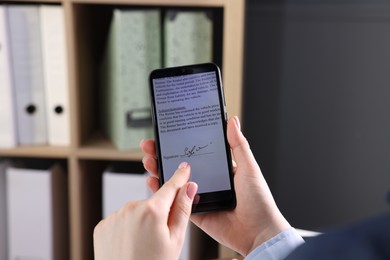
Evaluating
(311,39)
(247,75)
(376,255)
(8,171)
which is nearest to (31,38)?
(8,171)

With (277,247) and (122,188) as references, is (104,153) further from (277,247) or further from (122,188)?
(277,247)

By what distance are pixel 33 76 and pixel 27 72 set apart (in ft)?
0.05

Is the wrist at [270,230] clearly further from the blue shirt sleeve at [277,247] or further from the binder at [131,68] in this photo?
the binder at [131,68]

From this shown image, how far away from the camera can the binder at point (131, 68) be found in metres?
1.29

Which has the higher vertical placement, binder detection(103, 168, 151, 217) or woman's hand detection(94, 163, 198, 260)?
woman's hand detection(94, 163, 198, 260)

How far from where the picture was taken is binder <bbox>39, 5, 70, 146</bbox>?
1326mm

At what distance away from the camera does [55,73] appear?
4.45 feet

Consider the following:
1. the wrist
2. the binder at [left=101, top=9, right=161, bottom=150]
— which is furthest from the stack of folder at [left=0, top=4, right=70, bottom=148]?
the wrist

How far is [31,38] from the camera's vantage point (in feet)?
4.38

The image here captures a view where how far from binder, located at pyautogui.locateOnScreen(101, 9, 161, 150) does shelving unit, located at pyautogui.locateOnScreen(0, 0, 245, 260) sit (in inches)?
Answer: 1.4

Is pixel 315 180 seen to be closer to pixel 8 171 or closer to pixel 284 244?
pixel 8 171

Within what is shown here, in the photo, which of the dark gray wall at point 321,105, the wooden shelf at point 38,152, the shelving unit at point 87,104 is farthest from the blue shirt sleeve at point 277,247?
the dark gray wall at point 321,105

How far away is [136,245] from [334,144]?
1.09 metres
